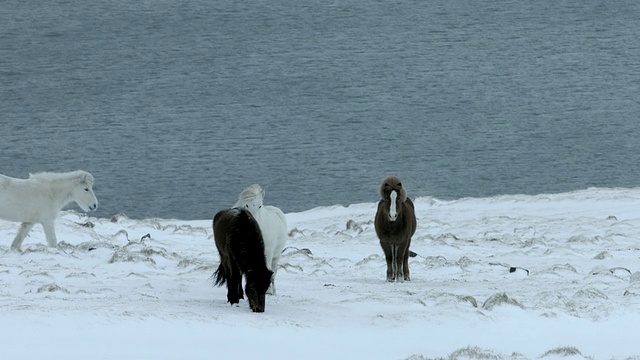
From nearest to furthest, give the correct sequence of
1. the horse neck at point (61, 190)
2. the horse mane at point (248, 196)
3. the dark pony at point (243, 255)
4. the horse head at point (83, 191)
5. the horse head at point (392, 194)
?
the dark pony at point (243, 255) < the horse mane at point (248, 196) < the horse head at point (392, 194) < the horse neck at point (61, 190) < the horse head at point (83, 191)

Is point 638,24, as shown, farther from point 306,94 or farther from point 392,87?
point 306,94

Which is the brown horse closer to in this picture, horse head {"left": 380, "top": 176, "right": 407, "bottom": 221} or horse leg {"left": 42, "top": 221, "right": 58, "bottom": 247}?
horse head {"left": 380, "top": 176, "right": 407, "bottom": 221}

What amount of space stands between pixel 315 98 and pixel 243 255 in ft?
110

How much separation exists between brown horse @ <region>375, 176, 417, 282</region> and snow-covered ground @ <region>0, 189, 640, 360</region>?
9.6 inches

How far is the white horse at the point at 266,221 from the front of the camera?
820 centimetres

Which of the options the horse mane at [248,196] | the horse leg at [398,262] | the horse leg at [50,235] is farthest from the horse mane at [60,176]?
the horse mane at [248,196]

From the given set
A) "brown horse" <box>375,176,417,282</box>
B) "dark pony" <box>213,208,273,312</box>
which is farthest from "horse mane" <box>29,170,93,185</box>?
"dark pony" <box>213,208,273,312</box>

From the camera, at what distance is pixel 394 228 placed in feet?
36.7

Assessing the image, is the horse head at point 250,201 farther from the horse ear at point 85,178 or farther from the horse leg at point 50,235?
the horse ear at point 85,178

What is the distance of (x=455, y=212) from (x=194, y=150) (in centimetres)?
1584

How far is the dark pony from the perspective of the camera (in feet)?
25.4

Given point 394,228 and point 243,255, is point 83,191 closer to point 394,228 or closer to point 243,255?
point 394,228

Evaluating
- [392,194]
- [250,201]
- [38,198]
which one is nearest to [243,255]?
[250,201]

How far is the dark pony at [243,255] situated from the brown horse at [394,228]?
10.7ft
